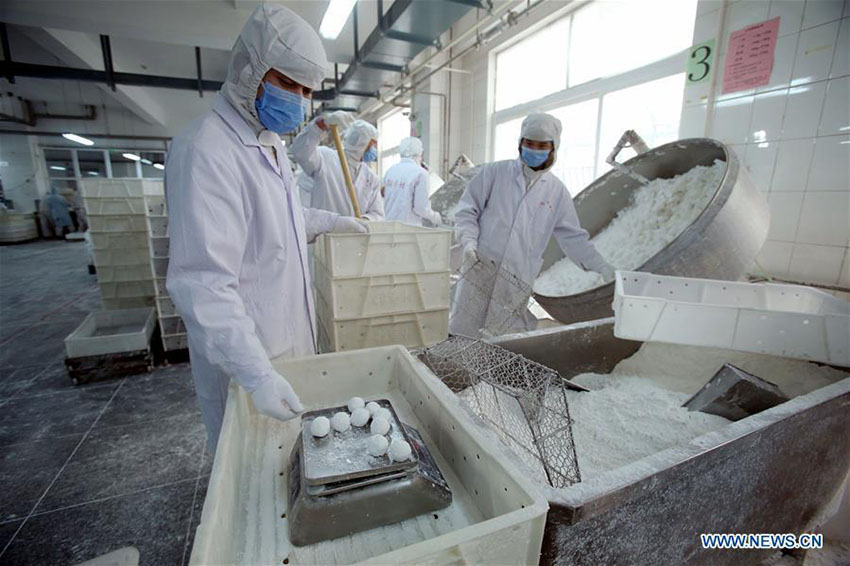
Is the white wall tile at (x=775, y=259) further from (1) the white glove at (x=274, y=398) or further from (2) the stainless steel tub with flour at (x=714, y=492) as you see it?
(1) the white glove at (x=274, y=398)

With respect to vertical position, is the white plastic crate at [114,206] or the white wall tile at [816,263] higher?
the white plastic crate at [114,206]

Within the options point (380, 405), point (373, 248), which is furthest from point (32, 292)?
point (380, 405)

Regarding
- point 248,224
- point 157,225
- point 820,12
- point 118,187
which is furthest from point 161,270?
point 820,12

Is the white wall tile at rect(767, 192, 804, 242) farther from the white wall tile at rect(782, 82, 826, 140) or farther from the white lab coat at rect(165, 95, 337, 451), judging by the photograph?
the white lab coat at rect(165, 95, 337, 451)

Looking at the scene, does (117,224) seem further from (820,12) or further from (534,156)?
(820,12)

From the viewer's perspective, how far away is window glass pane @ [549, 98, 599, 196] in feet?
13.3

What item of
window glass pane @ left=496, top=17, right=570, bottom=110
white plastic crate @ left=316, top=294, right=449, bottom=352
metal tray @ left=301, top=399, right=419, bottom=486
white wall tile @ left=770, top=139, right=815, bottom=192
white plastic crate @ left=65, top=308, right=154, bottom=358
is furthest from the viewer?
window glass pane @ left=496, top=17, right=570, bottom=110

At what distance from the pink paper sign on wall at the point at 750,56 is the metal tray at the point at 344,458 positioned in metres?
2.90

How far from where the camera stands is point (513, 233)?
2.24 metres

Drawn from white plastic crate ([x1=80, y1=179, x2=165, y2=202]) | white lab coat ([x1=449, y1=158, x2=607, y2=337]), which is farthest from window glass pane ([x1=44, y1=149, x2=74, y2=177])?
white lab coat ([x1=449, y1=158, x2=607, y2=337])

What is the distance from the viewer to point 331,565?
2.10ft

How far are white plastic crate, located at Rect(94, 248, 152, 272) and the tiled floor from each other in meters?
0.82

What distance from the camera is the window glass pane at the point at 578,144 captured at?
4059 millimetres

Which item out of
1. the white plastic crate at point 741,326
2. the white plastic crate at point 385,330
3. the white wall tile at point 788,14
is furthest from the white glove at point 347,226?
the white wall tile at point 788,14
